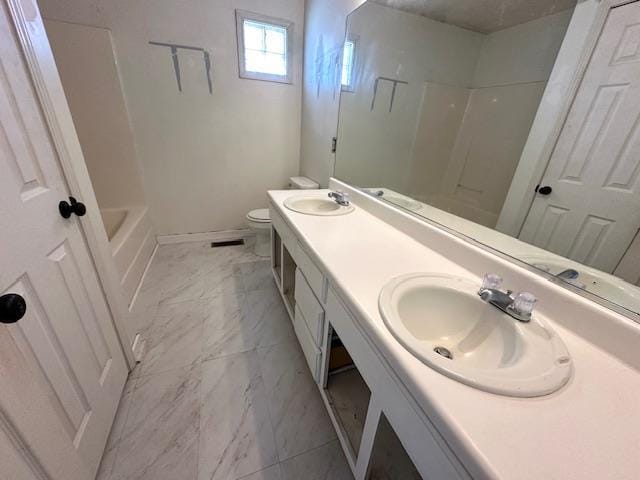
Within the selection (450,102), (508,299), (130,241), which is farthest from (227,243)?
(508,299)

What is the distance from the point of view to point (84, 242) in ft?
3.27

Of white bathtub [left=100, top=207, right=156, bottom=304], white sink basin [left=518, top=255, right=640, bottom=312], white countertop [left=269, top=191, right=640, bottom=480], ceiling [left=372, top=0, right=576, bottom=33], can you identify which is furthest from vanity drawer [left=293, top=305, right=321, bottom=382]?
ceiling [left=372, top=0, right=576, bottom=33]

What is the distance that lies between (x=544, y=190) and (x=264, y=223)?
2003mm

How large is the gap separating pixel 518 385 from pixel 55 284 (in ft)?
4.15

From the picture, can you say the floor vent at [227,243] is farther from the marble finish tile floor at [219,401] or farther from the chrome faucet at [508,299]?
the chrome faucet at [508,299]

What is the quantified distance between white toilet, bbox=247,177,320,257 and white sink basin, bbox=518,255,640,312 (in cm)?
185

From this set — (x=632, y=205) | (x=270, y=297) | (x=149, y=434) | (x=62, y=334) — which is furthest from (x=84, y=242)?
(x=632, y=205)

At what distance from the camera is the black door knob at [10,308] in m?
0.54

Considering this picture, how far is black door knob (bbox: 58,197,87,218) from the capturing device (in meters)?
0.86

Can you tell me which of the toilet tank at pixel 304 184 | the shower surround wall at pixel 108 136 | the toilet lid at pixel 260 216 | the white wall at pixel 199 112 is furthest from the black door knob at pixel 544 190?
the white wall at pixel 199 112

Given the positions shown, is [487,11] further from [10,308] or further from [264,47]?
[264,47]

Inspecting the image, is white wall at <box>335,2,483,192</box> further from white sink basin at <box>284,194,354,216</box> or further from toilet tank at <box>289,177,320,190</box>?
toilet tank at <box>289,177,320,190</box>

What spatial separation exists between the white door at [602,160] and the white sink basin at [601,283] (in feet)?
0.07

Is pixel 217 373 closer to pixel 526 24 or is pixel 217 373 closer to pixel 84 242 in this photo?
pixel 84 242
